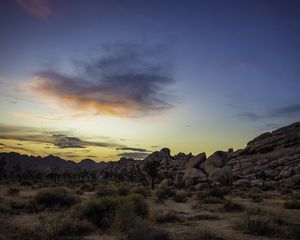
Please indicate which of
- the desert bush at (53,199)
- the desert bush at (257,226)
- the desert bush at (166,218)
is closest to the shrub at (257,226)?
the desert bush at (257,226)

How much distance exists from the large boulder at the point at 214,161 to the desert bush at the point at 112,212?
6083cm

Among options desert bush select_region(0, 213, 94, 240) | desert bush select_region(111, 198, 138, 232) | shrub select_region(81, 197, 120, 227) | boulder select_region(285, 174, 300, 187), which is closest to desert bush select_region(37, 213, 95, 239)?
desert bush select_region(0, 213, 94, 240)

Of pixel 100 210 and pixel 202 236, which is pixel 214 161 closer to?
pixel 100 210

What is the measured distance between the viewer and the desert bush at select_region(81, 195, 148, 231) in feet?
41.2

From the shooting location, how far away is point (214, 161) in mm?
76938

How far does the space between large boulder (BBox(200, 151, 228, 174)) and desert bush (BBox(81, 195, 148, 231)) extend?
60826 mm

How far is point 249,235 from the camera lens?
40.7ft

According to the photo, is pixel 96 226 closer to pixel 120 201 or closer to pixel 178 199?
pixel 120 201

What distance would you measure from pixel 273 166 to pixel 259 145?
38.2 ft

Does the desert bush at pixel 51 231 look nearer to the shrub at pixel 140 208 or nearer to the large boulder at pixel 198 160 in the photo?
the shrub at pixel 140 208

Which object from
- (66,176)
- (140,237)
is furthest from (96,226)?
(66,176)

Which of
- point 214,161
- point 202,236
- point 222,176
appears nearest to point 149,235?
point 202,236

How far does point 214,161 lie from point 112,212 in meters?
64.8

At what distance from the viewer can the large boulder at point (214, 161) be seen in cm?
7556
